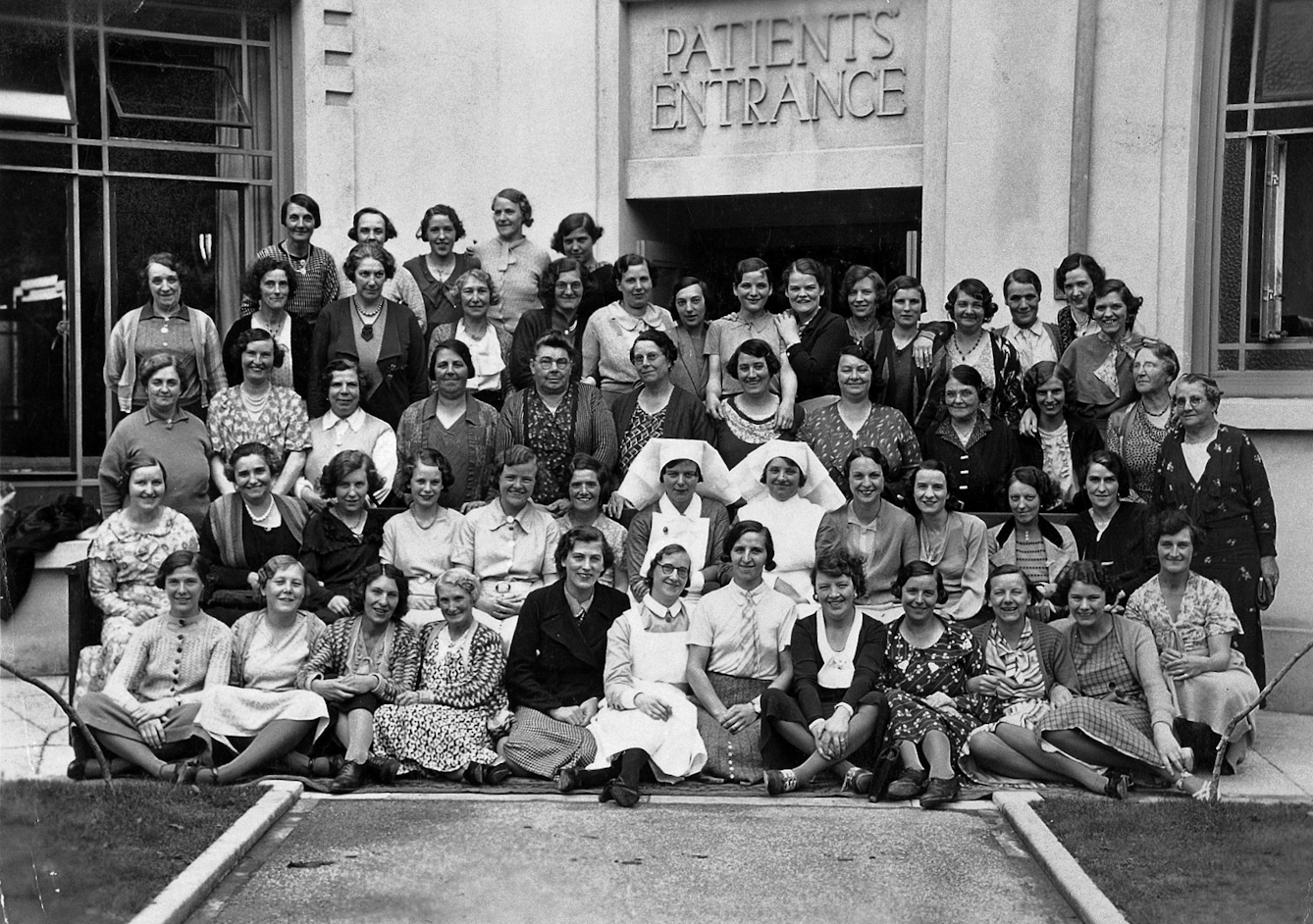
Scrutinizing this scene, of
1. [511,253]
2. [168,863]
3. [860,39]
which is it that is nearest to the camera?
[168,863]

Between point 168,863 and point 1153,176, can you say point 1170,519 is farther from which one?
point 168,863

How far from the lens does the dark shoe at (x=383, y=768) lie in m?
7.39

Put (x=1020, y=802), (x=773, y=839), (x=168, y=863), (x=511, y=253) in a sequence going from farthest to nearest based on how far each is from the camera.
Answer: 1. (x=511, y=253)
2. (x=1020, y=802)
3. (x=773, y=839)
4. (x=168, y=863)

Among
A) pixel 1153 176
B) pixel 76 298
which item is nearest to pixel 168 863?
pixel 76 298

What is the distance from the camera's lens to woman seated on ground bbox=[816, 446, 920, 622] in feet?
26.3

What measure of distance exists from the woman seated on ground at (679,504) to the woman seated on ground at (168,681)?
201 centimetres

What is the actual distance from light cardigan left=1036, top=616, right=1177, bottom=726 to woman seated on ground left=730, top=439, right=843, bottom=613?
1256mm

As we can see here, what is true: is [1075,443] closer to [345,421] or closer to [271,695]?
[345,421]

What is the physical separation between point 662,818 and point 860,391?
263cm

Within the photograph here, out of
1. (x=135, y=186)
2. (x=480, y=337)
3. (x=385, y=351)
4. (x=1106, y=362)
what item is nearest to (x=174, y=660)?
(x=385, y=351)

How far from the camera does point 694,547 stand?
827 cm

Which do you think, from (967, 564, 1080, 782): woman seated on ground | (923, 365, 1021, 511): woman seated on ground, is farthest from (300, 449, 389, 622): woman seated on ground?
(967, 564, 1080, 782): woman seated on ground

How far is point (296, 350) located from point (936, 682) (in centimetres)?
400

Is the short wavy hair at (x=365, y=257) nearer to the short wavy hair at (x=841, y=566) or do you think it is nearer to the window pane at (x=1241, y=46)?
the short wavy hair at (x=841, y=566)
